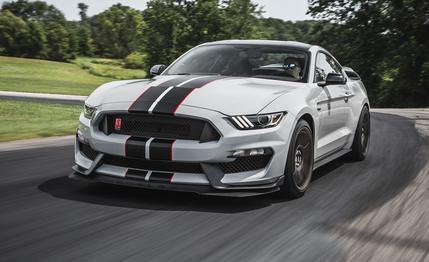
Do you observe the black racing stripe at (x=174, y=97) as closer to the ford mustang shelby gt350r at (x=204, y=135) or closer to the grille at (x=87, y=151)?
the ford mustang shelby gt350r at (x=204, y=135)

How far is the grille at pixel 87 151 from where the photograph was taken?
4949 millimetres

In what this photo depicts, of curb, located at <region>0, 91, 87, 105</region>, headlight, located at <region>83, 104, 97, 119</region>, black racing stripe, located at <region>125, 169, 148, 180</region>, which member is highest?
headlight, located at <region>83, 104, 97, 119</region>

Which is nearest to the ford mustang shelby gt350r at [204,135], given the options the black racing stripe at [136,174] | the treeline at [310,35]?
the black racing stripe at [136,174]

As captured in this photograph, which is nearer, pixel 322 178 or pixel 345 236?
pixel 345 236

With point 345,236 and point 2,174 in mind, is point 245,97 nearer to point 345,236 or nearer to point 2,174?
point 345,236

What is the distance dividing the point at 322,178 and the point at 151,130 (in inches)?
94.4

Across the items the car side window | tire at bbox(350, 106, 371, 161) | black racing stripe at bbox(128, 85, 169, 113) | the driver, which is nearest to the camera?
black racing stripe at bbox(128, 85, 169, 113)

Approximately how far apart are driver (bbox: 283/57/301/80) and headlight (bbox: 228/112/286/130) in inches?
48.8

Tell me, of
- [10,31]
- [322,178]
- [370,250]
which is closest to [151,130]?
[370,250]

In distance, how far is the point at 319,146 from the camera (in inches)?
229

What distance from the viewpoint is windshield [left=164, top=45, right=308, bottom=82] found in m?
5.97

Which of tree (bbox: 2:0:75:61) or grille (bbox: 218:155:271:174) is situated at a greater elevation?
grille (bbox: 218:155:271:174)

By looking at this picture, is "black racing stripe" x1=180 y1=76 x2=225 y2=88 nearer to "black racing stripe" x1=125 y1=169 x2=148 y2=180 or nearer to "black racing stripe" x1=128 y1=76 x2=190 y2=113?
"black racing stripe" x1=128 y1=76 x2=190 y2=113

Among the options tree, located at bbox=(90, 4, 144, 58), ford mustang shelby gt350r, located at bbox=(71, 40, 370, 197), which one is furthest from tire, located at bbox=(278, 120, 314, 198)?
tree, located at bbox=(90, 4, 144, 58)
